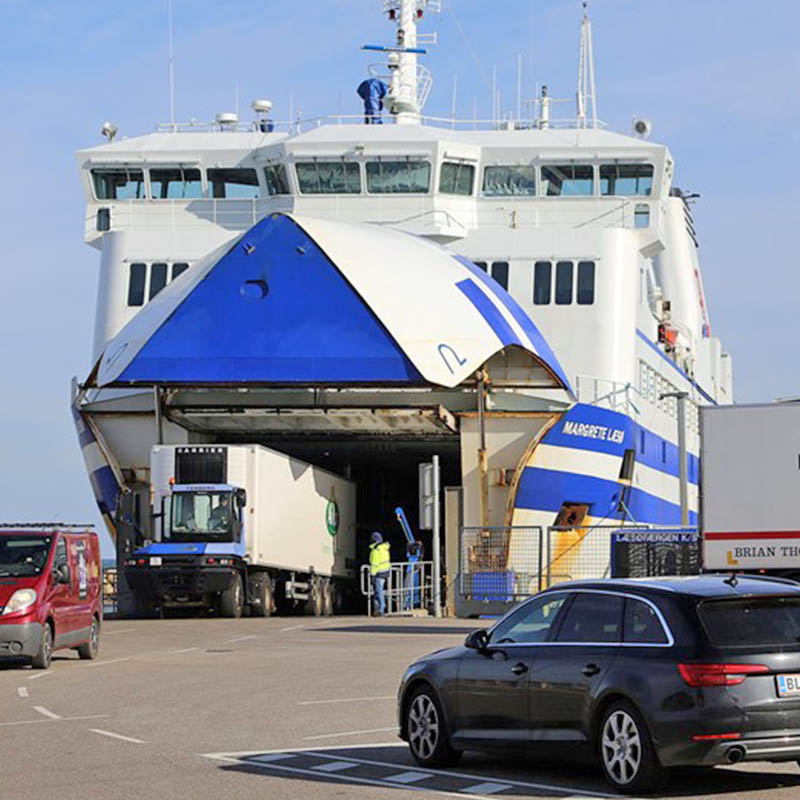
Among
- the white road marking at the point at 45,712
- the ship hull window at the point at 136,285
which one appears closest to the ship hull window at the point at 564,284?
the ship hull window at the point at 136,285

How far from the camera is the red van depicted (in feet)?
69.0

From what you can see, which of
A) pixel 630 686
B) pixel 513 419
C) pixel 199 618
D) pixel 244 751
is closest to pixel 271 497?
pixel 199 618

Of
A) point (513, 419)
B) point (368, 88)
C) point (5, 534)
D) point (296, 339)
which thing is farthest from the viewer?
point (368, 88)

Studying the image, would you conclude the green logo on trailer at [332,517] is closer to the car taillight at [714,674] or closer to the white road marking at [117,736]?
the white road marking at [117,736]

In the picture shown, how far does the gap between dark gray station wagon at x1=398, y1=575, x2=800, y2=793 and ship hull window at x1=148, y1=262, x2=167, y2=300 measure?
1153 inches

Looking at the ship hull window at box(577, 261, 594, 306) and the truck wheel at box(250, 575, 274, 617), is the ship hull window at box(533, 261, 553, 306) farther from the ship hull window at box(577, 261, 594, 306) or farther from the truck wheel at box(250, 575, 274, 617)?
the truck wheel at box(250, 575, 274, 617)

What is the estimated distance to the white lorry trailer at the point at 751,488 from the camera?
24.9m

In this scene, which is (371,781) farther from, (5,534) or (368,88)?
(368,88)

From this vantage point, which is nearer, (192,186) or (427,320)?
(427,320)

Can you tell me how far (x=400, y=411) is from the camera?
121ft

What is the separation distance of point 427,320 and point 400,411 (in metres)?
2.29

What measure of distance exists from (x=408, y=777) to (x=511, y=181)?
102 ft

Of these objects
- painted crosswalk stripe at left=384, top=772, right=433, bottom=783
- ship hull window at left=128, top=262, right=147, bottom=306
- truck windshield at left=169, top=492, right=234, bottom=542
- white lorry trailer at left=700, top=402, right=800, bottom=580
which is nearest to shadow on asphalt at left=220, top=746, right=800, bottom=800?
painted crosswalk stripe at left=384, top=772, right=433, bottom=783

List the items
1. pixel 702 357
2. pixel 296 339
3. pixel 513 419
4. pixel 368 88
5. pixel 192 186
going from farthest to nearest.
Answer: pixel 702 357, pixel 368 88, pixel 192 186, pixel 513 419, pixel 296 339
